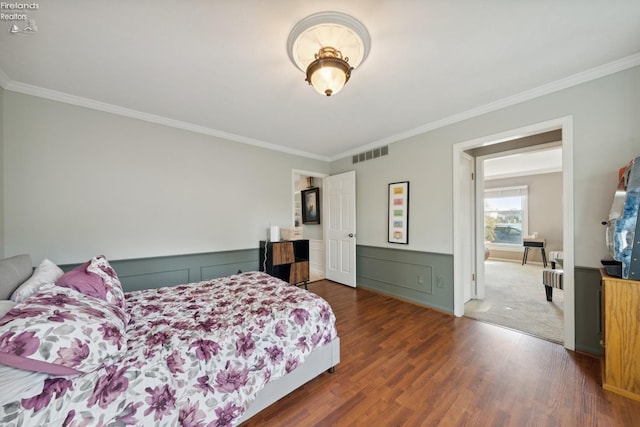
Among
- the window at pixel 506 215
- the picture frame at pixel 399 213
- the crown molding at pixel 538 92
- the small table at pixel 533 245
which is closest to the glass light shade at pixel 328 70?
the crown molding at pixel 538 92

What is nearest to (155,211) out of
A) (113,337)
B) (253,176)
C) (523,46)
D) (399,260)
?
(253,176)

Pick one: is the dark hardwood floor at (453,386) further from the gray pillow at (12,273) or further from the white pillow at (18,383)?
the gray pillow at (12,273)

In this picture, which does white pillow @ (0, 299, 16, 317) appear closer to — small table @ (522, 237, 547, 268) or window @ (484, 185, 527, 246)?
window @ (484, 185, 527, 246)

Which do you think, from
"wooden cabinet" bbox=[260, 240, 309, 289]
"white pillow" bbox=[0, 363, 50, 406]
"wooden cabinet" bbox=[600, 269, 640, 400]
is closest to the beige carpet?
"wooden cabinet" bbox=[600, 269, 640, 400]

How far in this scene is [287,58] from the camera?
184cm

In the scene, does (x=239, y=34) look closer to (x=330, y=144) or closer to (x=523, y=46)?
(x=523, y=46)

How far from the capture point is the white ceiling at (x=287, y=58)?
1.43 m

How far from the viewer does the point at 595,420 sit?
4.70 feet

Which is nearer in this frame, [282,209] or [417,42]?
[417,42]

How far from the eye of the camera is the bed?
0.92 metres

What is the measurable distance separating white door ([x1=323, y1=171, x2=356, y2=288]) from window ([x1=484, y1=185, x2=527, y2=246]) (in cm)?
461

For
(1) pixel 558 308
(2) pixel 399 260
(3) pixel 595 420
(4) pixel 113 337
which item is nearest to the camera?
(4) pixel 113 337

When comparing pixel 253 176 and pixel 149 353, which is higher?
pixel 253 176

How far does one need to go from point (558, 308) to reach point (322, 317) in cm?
366
